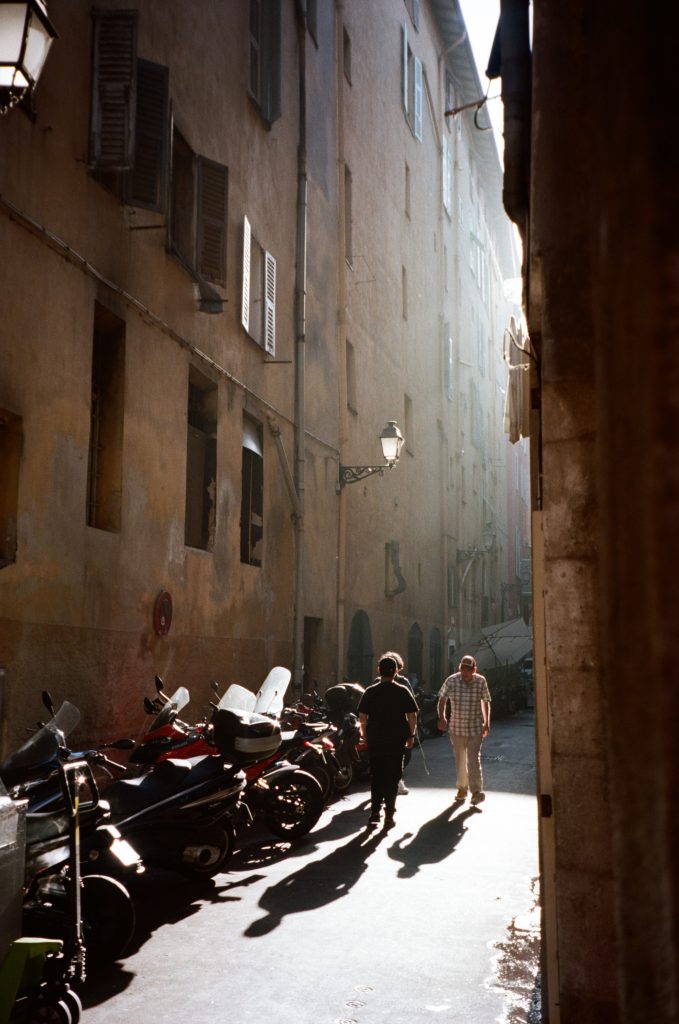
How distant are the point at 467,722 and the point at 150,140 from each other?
266 inches

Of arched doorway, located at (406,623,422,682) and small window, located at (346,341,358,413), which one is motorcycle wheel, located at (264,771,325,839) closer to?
small window, located at (346,341,358,413)

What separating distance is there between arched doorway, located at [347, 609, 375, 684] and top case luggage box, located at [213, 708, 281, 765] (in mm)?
12640

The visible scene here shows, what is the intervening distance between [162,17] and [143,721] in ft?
24.5

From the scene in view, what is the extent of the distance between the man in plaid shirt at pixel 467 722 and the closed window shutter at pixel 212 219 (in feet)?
17.8

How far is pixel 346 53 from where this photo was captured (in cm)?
2181

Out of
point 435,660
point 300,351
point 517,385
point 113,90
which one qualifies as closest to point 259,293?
point 300,351

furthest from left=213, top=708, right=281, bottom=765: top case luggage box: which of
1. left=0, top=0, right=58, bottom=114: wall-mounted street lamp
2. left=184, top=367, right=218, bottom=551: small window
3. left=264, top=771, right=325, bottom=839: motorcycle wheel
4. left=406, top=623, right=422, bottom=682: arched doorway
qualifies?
left=406, top=623, right=422, bottom=682: arched doorway

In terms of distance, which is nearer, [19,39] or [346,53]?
[19,39]

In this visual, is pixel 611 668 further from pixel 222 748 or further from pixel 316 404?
pixel 316 404

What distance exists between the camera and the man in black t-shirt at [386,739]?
406 inches

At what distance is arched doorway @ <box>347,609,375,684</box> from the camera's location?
20.9 metres

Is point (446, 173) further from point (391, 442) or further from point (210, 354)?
point (210, 354)

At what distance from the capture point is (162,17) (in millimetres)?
12039

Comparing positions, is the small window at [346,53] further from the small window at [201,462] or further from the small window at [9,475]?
the small window at [9,475]
